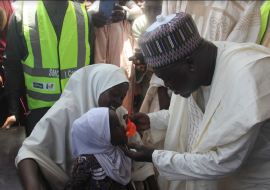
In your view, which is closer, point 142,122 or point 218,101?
point 218,101

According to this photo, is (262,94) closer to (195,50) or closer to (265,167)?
(195,50)

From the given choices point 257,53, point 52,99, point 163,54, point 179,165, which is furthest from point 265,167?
point 52,99

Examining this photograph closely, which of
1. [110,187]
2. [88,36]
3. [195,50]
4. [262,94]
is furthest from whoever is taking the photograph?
[88,36]

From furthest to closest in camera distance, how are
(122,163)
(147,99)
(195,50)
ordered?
1. (147,99)
2. (122,163)
3. (195,50)

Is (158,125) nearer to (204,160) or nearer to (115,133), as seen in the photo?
(115,133)

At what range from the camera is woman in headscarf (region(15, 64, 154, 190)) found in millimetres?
1408

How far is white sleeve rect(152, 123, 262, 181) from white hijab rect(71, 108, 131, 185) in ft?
1.12

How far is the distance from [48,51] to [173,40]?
144 cm

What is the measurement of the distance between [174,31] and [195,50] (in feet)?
0.62

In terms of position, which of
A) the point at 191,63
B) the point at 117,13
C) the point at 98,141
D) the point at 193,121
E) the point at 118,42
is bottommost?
the point at 98,141

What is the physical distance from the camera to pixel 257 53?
124 cm

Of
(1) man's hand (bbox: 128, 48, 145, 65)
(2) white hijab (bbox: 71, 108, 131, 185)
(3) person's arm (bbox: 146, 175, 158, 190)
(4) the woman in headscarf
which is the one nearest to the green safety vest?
(4) the woman in headscarf

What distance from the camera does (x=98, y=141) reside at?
5.08 feet

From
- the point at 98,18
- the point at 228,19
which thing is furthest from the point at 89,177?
the point at 228,19
